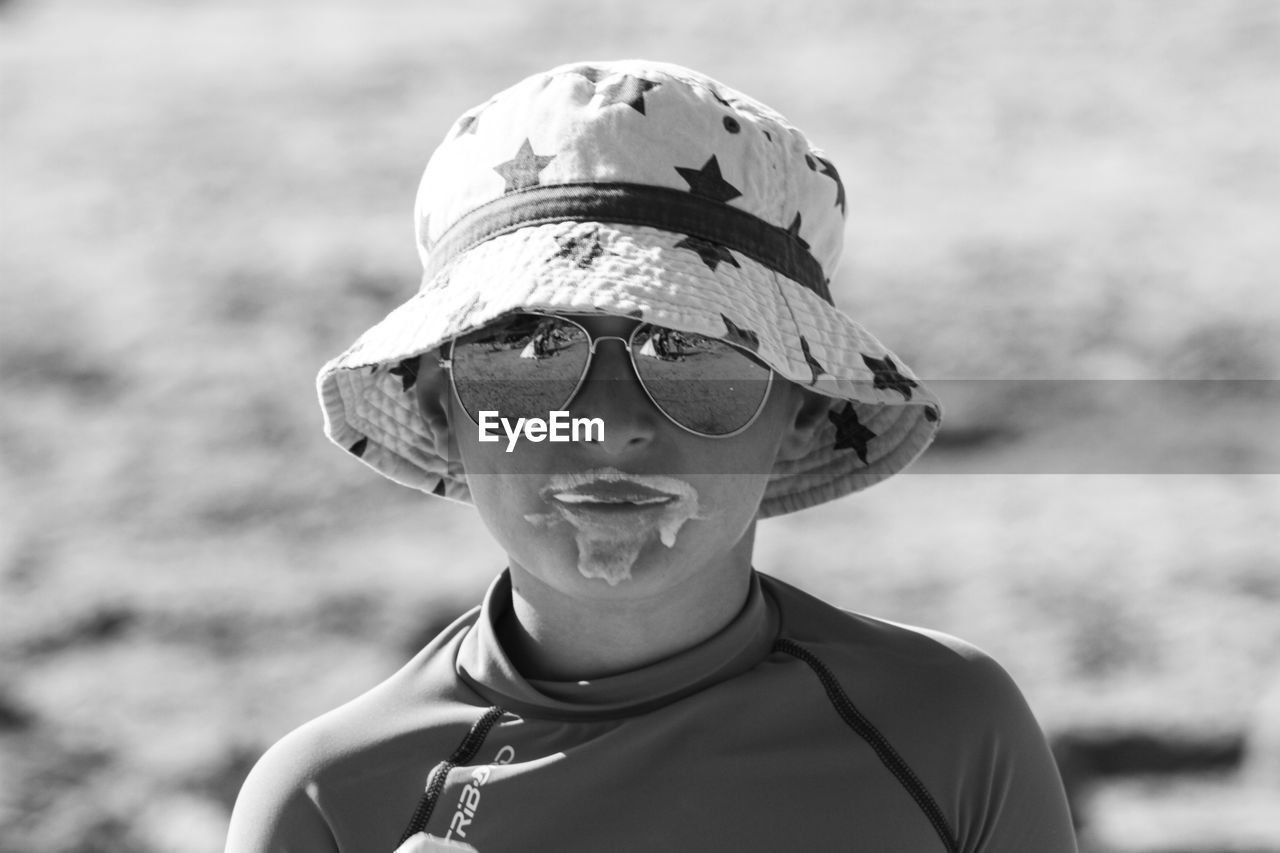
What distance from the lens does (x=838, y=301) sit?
3484 mm

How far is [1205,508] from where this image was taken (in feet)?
10.3

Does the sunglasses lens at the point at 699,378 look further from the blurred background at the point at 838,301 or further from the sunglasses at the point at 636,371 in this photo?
the blurred background at the point at 838,301

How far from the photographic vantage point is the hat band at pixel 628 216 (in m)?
1.21

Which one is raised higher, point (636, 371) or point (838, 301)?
point (838, 301)

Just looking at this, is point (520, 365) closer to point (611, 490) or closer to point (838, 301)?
point (611, 490)

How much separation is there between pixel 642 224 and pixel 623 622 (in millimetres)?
292

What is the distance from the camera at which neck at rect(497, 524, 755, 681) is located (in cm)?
126

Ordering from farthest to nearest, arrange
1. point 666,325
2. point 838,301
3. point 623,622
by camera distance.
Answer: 1. point 838,301
2. point 623,622
3. point 666,325

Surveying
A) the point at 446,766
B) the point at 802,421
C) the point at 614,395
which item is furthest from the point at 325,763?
the point at 802,421

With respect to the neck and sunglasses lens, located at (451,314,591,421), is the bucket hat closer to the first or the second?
sunglasses lens, located at (451,314,591,421)

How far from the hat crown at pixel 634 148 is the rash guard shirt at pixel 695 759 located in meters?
0.31

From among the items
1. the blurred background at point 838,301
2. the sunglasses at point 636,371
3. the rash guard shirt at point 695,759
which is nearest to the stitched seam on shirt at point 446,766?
the rash guard shirt at point 695,759

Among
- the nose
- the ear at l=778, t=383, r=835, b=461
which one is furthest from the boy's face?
the ear at l=778, t=383, r=835, b=461

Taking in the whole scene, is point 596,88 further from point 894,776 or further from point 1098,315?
point 1098,315
